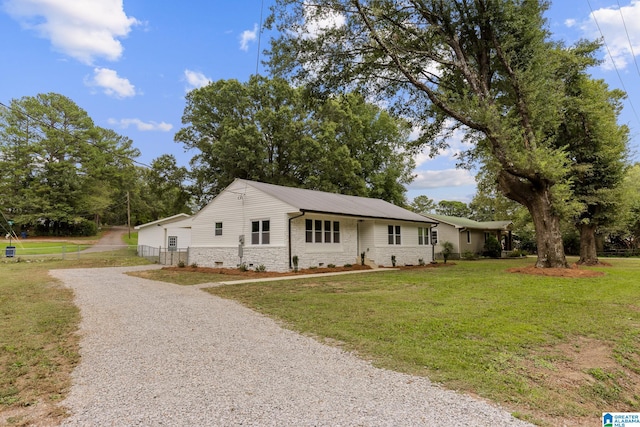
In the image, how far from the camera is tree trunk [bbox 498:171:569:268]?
14.5m

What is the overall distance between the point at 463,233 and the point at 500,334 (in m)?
25.6

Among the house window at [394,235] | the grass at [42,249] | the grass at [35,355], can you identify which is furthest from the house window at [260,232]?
the grass at [42,249]

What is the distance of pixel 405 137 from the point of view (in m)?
35.4

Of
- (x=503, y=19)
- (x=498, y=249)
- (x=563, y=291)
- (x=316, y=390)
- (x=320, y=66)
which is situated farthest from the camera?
(x=498, y=249)

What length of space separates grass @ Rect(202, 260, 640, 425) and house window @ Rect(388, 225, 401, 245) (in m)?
9.94

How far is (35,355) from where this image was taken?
14.6 feet

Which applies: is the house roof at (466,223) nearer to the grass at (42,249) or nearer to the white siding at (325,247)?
the white siding at (325,247)

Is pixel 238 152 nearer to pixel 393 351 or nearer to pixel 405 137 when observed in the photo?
pixel 405 137

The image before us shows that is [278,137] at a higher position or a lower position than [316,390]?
higher

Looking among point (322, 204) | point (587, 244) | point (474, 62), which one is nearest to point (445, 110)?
point (474, 62)

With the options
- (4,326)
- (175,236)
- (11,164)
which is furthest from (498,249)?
(11,164)

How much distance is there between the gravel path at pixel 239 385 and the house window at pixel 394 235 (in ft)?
49.2

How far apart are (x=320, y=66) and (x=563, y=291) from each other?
11.8 m

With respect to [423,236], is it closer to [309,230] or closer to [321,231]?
[321,231]
